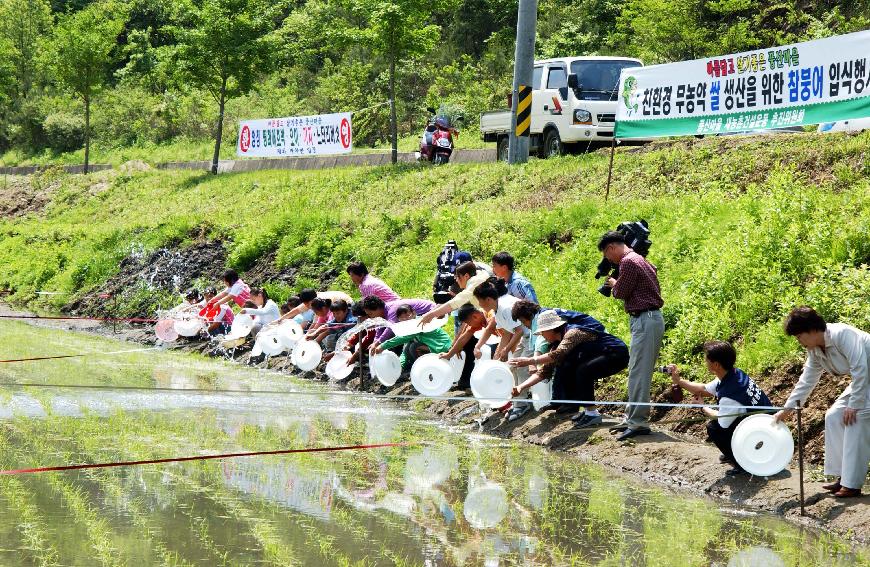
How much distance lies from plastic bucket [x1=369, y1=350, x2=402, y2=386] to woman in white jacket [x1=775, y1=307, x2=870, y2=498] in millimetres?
6885

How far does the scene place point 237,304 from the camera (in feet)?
65.4

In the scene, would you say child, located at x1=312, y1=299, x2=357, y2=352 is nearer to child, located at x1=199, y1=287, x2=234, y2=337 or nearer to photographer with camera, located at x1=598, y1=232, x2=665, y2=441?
child, located at x1=199, y1=287, x2=234, y2=337

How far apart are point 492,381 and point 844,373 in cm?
444

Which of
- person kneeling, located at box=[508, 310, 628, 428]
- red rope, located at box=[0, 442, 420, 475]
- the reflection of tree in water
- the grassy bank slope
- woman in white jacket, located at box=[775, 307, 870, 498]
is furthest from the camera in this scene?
the grassy bank slope

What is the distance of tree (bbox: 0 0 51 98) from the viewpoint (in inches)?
2279

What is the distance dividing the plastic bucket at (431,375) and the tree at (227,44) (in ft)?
81.9

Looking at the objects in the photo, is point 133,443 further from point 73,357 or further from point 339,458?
point 73,357

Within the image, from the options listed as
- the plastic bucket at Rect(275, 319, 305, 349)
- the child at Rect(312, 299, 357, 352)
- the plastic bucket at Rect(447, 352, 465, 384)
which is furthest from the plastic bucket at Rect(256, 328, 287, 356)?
the plastic bucket at Rect(447, 352, 465, 384)

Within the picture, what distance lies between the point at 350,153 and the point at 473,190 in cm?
1054

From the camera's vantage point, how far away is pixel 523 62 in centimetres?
2177

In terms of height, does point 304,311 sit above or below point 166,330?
above

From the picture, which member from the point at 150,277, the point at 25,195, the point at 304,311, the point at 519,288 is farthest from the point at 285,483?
the point at 25,195

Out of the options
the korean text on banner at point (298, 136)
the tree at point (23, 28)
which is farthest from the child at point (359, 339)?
the tree at point (23, 28)

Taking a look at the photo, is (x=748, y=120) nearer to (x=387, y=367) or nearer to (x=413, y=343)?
(x=413, y=343)
